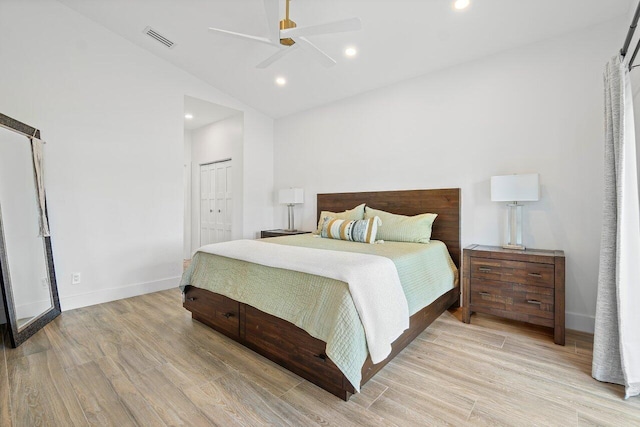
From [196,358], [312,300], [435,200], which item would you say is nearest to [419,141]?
[435,200]

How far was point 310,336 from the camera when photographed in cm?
178

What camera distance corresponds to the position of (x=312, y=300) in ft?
5.82

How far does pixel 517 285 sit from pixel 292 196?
3245 millimetres

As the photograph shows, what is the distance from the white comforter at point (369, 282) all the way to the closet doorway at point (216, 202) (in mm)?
3235

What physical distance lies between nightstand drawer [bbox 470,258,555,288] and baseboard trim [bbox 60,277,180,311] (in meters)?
3.90

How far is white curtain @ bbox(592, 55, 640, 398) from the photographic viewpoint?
1.69 m

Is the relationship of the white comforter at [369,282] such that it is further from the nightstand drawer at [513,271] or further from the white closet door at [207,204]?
the white closet door at [207,204]

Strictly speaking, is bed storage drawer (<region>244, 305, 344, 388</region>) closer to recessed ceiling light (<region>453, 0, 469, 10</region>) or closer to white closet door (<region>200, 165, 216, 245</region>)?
recessed ceiling light (<region>453, 0, 469, 10</region>)

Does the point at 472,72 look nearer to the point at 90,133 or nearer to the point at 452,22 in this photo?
the point at 452,22

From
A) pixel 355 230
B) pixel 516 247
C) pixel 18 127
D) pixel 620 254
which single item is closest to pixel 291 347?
pixel 355 230

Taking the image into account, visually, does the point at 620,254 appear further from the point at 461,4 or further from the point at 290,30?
the point at 290,30

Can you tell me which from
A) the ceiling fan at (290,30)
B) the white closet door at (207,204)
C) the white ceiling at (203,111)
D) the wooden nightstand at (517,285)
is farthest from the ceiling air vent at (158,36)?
the wooden nightstand at (517,285)

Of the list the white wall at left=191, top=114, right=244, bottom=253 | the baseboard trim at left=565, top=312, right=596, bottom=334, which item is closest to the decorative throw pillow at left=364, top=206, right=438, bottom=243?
the baseboard trim at left=565, top=312, right=596, bottom=334

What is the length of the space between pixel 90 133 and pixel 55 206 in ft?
3.02
